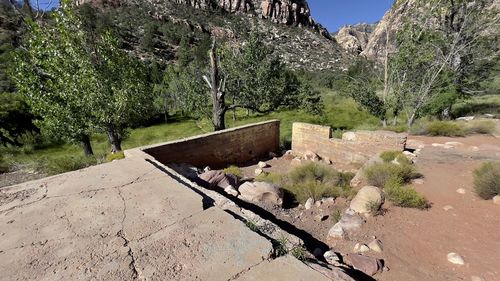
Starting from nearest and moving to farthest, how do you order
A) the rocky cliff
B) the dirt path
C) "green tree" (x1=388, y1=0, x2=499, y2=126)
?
the dirt path < "green tree" (x1=388, y1=0, x2=499, y2=126) < the rocky cliff

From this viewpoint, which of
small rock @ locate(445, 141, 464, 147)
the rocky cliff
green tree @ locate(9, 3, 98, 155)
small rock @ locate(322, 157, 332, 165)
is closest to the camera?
green tree @ locate(9, 3, 98, 155)

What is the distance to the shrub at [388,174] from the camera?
247 inches

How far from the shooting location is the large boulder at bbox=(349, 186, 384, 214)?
5.38m

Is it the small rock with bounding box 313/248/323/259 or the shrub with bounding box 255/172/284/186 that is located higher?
the small rock with bounding box 313/248/323/259

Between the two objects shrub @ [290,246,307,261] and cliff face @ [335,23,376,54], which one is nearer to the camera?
shrub @ [290,246,307,261]

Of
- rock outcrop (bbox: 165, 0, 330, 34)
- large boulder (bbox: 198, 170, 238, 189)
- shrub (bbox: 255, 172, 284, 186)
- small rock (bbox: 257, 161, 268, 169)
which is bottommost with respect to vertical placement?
small rock (bbox: 257, 161, 268, 169)

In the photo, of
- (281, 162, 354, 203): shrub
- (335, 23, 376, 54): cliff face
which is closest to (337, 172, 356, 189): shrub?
(281, 162, 354, 203): shrub

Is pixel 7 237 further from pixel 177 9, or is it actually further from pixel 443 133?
pixel 177 9

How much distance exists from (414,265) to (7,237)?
17.0 feet

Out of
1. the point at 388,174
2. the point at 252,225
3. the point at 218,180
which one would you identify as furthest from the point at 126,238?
the point at 388,174

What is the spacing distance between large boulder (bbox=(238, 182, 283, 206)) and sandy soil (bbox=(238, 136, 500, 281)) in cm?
32

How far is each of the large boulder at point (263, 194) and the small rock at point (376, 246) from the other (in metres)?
1.93

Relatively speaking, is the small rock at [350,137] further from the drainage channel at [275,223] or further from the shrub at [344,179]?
the drainage channel at [275,223]

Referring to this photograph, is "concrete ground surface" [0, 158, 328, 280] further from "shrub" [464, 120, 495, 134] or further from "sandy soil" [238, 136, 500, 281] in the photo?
"shrub" [464, 120, 495, 134]
